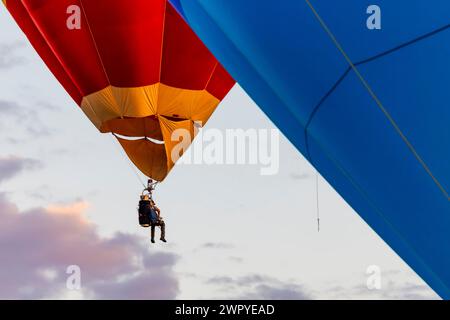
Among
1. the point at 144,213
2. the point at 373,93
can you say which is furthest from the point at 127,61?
the point at 373,93

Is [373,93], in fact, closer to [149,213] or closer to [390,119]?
[390,119]

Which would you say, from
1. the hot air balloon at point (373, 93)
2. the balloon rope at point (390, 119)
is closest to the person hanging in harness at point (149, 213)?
the hot air balloon at point (373, 93)

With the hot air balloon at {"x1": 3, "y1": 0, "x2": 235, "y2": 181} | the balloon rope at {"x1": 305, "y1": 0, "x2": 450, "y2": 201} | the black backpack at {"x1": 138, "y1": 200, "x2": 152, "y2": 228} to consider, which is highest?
the hot air balloon at {"x1": 3, "y1": 0, "x2": 235, "y2": 181}

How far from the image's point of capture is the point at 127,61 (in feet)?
50.9

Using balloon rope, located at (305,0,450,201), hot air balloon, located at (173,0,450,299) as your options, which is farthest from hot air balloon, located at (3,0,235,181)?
balloon rope, located at (305,0,450,201)

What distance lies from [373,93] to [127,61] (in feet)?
29.7

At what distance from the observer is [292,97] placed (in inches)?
323

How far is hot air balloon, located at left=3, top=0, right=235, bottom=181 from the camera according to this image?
15.4 m

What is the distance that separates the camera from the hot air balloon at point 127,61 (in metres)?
15.4

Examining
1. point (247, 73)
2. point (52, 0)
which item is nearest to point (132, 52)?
point (52, 0)

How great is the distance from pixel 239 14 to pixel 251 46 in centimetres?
40

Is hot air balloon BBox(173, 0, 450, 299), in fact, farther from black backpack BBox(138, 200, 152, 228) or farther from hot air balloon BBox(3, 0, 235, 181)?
black backpack BBox(138, 200, 152, 228)

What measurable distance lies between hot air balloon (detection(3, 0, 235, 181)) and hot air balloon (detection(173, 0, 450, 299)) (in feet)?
21.3

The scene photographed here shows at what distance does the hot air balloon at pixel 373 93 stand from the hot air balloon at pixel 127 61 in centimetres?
650
